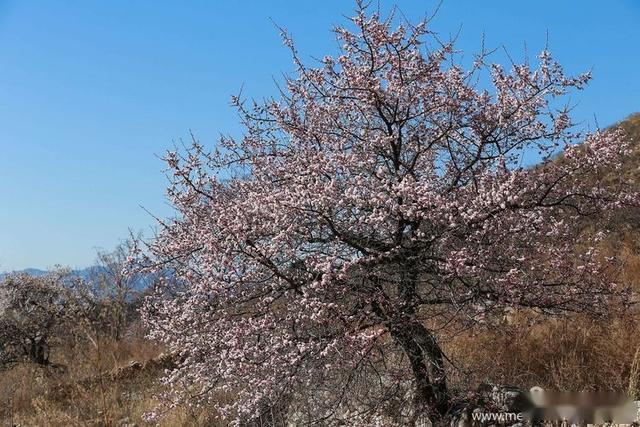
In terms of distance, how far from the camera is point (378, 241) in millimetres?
5641

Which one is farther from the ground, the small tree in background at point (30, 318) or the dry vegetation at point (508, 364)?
the small tree in background at point (30, 318)

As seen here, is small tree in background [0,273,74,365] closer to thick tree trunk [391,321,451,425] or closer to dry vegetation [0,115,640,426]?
dry vegetation [0,115,640,426]

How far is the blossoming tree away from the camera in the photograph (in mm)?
5211

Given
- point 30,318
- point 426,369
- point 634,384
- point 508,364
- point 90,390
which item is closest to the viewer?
point 634,384

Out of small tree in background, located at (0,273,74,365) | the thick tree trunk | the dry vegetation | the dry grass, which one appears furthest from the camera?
small tree in background, located at (0,273,74,365)

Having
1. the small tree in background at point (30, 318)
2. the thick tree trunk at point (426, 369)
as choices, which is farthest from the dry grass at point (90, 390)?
the thick tree trunk at point (426, 369)

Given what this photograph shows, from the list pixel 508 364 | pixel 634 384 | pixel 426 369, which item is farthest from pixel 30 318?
pixel 634 384

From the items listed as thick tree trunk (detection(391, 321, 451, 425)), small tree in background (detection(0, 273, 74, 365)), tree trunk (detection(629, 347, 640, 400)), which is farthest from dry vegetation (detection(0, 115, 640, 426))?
small tree in background (detection(0, 273, 74, 365))

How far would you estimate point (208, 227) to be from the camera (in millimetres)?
5617

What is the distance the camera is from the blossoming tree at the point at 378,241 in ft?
17.1

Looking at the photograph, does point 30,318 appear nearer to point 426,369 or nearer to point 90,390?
point 90,390

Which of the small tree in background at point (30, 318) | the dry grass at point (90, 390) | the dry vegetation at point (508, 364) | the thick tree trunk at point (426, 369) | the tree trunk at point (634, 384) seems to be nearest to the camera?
the tree trunk at point (634, 384)

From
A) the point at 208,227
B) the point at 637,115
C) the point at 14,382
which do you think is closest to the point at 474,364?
the point at 208,227

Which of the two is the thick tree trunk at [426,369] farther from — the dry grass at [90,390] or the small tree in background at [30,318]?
the small tree in background at [30,318]
